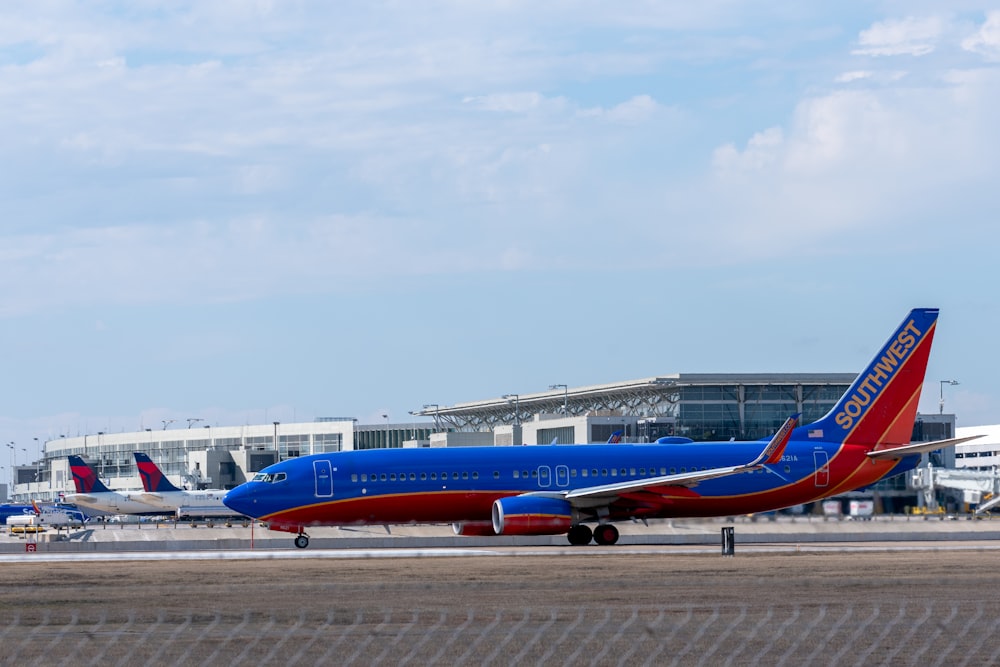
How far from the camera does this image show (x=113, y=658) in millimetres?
17547

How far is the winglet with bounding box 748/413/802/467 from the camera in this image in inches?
2014

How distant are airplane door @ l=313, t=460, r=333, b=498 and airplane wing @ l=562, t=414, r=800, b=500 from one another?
8394mm

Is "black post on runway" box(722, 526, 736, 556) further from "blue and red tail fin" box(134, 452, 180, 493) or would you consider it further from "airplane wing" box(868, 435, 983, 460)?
"blue and red tail fin" box(134, 452, 180, 493)

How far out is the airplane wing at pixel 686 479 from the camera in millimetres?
51312

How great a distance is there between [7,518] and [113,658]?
403 feet

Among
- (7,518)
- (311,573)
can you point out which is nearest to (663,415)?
(7,518)

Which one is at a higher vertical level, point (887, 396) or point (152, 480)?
point (887, 396)

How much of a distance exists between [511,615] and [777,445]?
30.4 metres

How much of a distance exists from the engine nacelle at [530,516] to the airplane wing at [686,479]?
1111 mm

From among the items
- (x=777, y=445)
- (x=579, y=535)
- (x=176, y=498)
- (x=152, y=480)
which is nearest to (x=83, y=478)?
(x=152, y=480)

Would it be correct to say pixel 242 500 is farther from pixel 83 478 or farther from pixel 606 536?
pixel 83 478

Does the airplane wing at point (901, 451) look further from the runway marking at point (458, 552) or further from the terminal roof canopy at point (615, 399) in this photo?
the terminal roof canopy at point (615, 399)

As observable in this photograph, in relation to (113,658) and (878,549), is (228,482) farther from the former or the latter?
(113,658)

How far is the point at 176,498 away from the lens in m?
118
